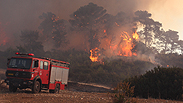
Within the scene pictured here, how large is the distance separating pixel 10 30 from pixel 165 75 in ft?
300

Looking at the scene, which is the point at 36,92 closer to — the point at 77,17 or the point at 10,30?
the point at 77,17

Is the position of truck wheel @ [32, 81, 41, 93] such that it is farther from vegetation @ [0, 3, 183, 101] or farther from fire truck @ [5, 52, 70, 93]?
vegetation @ [0, 3, 183, 101]

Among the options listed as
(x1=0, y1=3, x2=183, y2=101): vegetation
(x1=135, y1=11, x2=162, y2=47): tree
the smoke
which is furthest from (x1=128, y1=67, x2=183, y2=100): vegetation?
the smoke

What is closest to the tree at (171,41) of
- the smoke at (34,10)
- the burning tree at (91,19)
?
the smoke at (34,10)

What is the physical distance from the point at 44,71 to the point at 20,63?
6.79ft

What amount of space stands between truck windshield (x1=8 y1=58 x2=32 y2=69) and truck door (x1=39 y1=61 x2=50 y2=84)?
1219 millimetres

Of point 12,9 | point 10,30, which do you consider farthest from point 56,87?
point 12,9

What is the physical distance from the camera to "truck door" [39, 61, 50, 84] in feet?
52.7

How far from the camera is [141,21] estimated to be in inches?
3061

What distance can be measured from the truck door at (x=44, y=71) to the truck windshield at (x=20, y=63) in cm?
122

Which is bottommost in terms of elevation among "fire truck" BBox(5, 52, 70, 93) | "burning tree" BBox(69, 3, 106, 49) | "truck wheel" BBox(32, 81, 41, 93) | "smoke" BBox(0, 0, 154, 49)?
"truck wheel" BBox(32, 81, 41, 93)

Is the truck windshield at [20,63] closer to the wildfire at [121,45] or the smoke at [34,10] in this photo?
the wildfire at [121,45]

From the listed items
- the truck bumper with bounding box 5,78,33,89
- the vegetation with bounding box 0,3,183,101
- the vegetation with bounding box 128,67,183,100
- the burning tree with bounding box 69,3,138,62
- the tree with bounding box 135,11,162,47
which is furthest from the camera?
the tree with bounding box 135,11,162,47

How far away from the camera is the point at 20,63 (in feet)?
50.6
